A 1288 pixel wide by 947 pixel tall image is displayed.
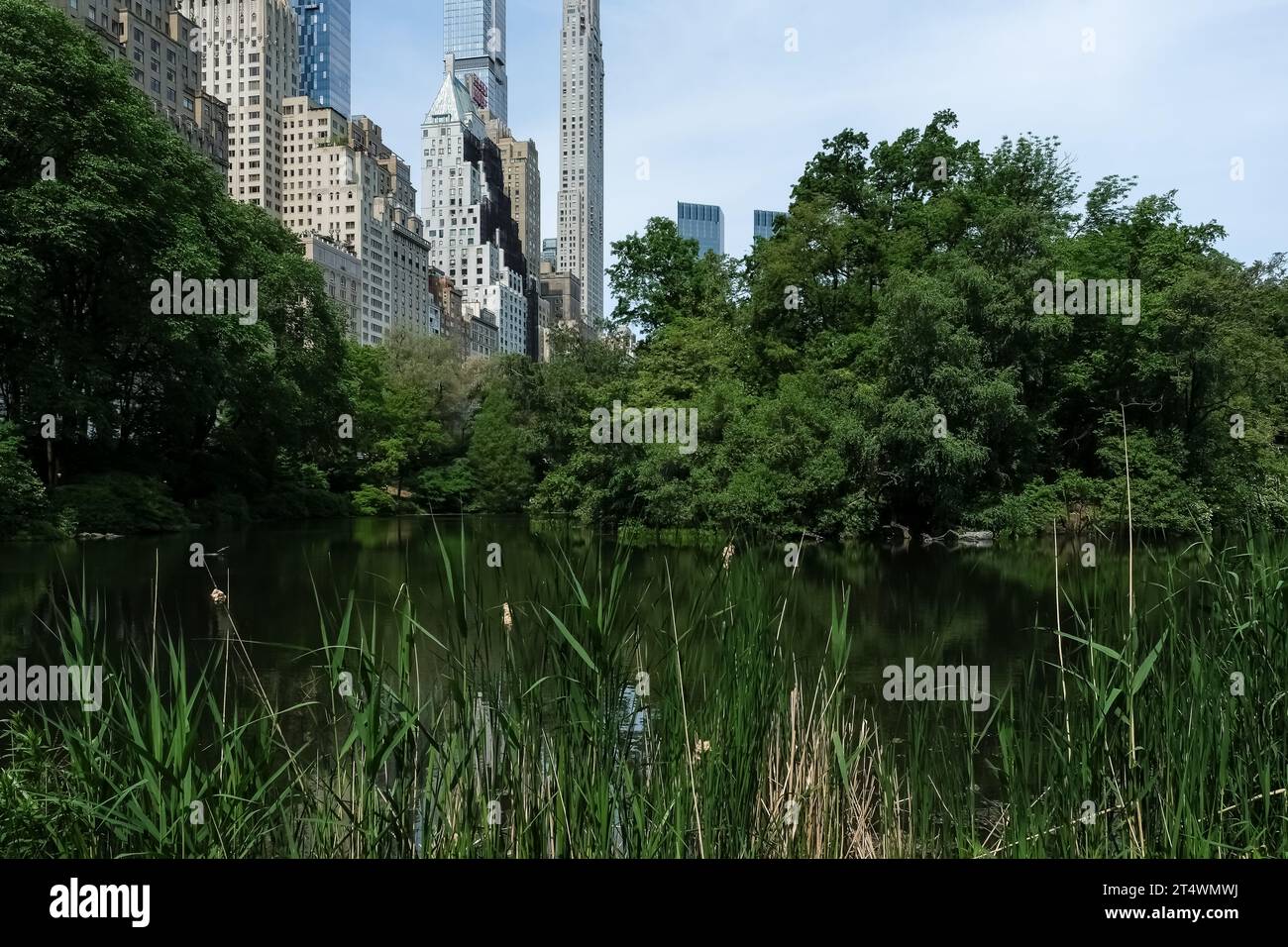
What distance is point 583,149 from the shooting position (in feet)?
292

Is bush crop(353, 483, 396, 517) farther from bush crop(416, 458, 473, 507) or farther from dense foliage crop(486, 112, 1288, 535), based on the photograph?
dense foliage crop(486, 112, 1288, 535)

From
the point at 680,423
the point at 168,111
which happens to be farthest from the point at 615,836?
the point at 168,111

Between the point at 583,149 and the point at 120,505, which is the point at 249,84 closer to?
the point at 583,149

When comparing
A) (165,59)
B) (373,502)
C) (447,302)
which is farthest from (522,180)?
(373,502)

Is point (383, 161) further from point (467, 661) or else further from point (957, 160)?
point (467, 661)

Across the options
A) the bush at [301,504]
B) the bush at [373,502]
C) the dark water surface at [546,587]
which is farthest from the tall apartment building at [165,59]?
the dark water surface at [546,587]

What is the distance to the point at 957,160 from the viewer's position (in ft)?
108

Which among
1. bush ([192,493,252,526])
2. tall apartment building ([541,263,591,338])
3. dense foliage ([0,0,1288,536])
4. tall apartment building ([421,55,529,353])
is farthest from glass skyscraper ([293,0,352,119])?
bush ([192,493,252,526])

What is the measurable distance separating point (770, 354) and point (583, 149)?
209 feet

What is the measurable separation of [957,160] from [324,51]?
144 m

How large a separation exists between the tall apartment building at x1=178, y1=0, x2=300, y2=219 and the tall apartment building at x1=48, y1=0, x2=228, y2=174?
18860 millimetres

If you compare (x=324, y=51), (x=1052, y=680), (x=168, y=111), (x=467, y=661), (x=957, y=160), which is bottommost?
(x=1052, y=680)

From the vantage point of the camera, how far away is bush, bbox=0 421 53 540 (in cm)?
2092

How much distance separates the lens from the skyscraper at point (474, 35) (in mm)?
145875
